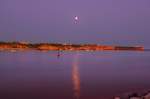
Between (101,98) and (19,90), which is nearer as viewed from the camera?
(101,98)

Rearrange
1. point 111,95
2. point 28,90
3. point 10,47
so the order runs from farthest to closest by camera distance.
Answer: point 10,47, point 28,90, point 111,95

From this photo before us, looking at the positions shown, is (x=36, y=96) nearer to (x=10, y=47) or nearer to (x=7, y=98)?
(x=7, y=98)

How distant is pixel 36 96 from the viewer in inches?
1017

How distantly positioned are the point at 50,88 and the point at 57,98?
4.62 meters

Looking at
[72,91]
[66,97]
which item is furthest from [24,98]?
[72,91]

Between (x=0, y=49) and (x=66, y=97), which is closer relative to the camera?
(x=66, y=97)

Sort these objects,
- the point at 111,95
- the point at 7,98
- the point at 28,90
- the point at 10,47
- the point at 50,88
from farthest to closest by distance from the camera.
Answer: the point at 10,47, the point at 50,88, the point at 28,90, the point at 111,95, the point at 7,98

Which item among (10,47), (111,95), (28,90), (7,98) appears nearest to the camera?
(7,98)

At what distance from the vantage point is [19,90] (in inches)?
1139

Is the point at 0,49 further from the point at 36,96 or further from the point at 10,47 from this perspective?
the point at 36,96

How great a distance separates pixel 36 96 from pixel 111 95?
5545 mm

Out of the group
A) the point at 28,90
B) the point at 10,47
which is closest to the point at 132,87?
the point at 28,90

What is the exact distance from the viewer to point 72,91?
1142 inches

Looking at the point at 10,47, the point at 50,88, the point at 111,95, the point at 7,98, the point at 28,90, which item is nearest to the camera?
the point at 7,98
